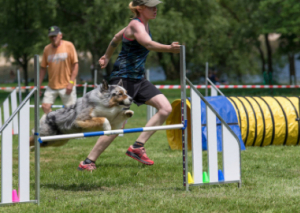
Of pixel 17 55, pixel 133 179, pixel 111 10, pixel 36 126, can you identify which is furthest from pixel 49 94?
pixel 17 55

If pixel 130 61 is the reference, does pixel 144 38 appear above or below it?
above

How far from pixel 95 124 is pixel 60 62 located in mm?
3385

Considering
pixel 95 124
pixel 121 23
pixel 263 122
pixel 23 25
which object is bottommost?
pixel 263 122

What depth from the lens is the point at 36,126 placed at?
3559mm

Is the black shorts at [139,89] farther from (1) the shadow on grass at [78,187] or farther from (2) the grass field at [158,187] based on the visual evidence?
(1) the shadow on grass at [78,187]

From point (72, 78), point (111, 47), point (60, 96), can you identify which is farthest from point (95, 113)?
point (60, 96)

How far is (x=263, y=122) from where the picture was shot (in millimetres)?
6852

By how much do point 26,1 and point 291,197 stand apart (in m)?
21.3

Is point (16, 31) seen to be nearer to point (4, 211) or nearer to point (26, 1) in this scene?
point (26, 1)

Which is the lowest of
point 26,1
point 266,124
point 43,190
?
point 43,190

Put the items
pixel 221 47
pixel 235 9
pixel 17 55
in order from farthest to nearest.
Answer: pixel 235 9, pixel 221 47, pixel 17 55

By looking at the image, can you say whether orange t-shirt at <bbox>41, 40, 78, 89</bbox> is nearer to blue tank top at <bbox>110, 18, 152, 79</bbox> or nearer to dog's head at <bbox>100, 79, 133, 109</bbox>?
blue tank top at <bbox>110, 18, 152, 79</bbox>

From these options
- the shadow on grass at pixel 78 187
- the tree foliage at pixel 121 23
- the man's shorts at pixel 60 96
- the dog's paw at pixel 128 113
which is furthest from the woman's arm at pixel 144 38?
the tree foliage at pixel 121 23

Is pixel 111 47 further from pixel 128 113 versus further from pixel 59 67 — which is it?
pixel 59 67
